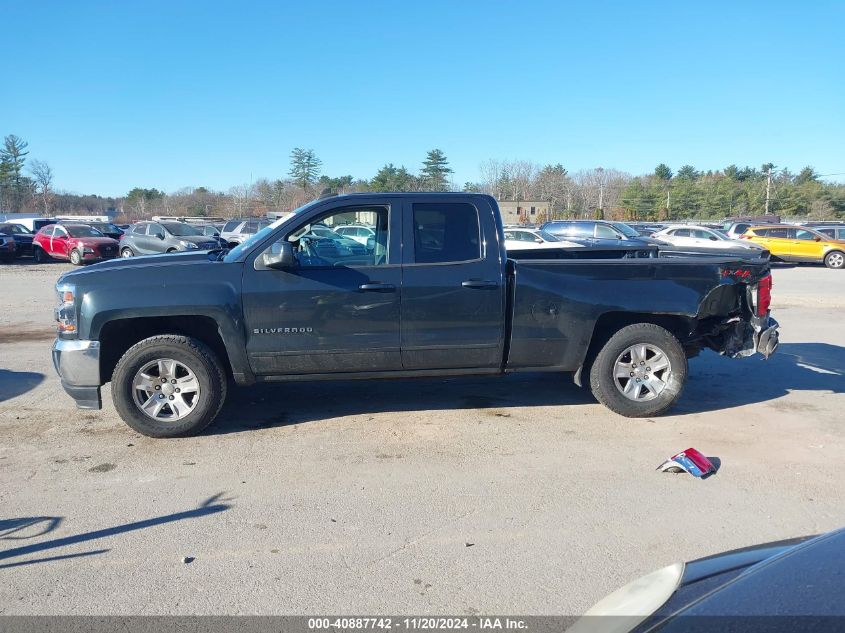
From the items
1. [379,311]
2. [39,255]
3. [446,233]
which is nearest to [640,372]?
[446,233]

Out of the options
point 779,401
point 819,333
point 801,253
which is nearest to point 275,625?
point 779,401

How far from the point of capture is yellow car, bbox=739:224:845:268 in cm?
2467

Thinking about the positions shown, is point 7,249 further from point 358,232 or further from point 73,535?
point 73,535

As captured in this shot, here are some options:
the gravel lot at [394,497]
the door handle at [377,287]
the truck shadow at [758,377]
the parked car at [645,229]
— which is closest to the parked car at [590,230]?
the parked car at [645,229]

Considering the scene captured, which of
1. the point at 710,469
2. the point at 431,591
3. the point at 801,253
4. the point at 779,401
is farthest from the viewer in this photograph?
the point at 801,253

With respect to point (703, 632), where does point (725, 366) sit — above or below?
below

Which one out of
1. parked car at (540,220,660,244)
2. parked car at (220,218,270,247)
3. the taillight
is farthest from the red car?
the taillight

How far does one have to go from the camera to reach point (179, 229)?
2511 centimetres

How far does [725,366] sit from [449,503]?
5.31 m

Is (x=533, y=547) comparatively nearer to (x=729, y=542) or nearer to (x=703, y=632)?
(x=729, y=542)

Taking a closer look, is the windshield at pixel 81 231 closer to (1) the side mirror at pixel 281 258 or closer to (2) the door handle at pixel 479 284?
(1) the side mirror at pixel 281 258

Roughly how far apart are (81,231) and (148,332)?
24.8 metres

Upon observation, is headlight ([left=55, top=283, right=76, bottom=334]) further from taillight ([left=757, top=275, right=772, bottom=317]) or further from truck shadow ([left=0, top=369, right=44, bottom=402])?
taillight ([left=757, top=275, right=772, bottom=317])

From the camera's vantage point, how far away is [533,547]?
372 cm
